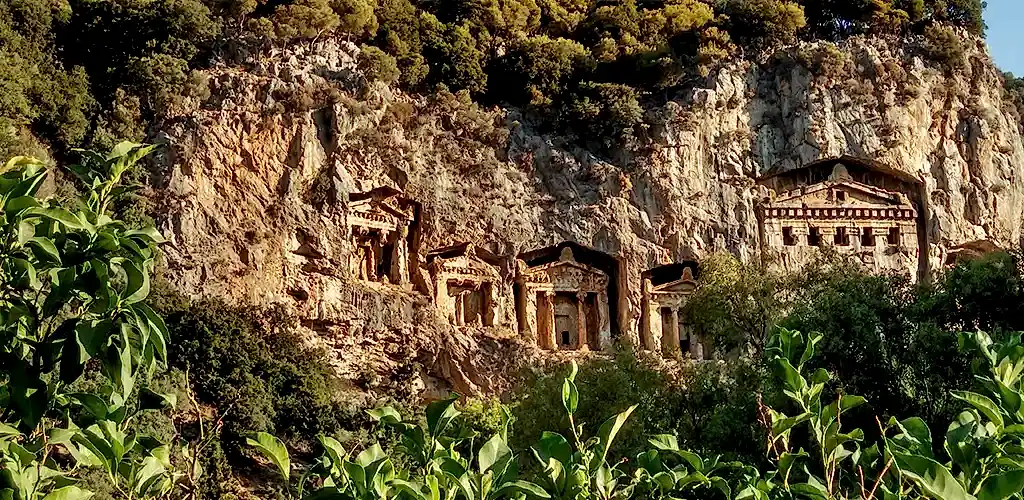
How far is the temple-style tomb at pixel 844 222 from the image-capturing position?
92.5 feet

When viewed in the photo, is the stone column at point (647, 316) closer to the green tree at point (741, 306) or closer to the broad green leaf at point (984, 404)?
the green tree at point (741, 306)

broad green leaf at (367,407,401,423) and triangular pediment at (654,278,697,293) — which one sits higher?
triangular pediment at (654,278,697,293)

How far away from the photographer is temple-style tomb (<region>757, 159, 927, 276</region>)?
28.2m

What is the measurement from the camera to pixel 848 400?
11.8ft

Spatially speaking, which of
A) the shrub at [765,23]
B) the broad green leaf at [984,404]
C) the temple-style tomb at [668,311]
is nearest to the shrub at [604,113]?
the temple-style tomb at [668,311]

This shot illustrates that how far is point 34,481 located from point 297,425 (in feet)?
69.4

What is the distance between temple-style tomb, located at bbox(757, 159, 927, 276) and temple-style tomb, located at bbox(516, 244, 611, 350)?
4431 millimetres

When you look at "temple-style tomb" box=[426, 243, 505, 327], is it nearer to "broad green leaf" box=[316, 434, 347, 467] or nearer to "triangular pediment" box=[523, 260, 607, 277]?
"triangular pediment" box=[523, 260, 607, 277]

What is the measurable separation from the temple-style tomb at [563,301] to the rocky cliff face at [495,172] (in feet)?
1.92

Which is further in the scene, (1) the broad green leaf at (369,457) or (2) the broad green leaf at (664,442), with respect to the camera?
(2) the broad green leaf at (664,442)

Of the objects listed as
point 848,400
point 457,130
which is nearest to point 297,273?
point 457,130

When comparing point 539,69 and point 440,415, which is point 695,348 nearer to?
point 539,69

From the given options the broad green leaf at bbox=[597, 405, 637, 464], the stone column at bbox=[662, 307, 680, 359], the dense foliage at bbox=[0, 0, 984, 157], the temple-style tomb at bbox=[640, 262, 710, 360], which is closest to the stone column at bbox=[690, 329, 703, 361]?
the temple-style tomb at bbox=[640, 262, 710, 360]

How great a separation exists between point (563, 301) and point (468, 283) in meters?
2.64
